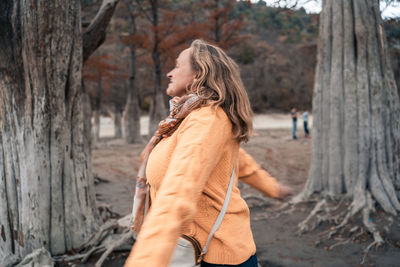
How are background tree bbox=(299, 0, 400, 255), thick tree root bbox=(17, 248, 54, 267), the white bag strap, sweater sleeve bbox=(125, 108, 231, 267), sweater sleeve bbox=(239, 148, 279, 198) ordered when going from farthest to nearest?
background tree bbox=(299, 0, 400, 255) → thick tree root bbox=(17, 248, 54, 267) → sweater sleeve bbox=(239, 148, 279, 198) → the white bag strap → sweater sleeve bbox=(125, 108, 231, 267)

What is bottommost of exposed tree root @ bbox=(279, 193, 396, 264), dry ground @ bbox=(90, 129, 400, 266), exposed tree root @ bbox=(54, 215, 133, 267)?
dry ground @ bbox=(90, 129, 400, 266)

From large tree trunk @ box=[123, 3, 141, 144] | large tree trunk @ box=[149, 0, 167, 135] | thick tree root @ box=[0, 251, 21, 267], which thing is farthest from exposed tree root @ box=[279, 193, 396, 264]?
large tree trunk @ box=[123, 3, 141, 144]

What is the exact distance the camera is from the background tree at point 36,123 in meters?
3.56

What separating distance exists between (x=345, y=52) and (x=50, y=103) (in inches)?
187

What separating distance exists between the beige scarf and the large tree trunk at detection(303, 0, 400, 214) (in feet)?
15.1

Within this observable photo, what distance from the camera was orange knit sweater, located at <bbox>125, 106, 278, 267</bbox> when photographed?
119cm

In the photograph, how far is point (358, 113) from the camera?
5.88m

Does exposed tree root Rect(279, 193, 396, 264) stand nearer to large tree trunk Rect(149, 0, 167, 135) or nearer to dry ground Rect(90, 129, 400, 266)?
dry ground Rect(90, 129, 400, 266)

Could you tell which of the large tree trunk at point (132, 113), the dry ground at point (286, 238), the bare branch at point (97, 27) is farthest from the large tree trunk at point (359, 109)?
the large tree trunk at point (132, 113)

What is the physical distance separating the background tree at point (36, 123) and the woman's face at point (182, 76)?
94.7 inches

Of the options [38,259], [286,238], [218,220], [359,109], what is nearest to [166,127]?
[218,220]

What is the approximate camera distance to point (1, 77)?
3.61m

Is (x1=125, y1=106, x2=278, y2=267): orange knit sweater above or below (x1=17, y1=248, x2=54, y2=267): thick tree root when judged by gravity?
above

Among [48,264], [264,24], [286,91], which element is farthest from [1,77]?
[264,24]
